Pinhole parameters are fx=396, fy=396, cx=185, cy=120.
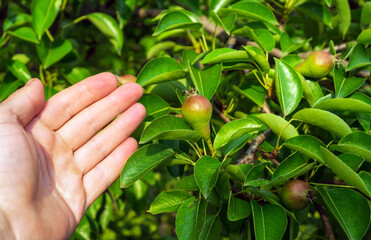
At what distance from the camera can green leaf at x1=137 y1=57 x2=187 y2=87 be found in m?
1.20

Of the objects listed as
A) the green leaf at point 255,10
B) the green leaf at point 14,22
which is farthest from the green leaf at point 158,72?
the green leaf at point 14,22

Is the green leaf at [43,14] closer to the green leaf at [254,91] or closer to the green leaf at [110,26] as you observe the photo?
the green leaf at [110,26]

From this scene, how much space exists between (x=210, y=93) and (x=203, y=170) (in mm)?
272

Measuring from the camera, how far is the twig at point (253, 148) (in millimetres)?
1115

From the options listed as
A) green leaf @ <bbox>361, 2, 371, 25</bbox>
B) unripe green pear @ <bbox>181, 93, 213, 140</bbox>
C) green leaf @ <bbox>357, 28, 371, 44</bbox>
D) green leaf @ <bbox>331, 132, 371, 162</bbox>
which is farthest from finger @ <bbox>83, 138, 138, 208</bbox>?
green leaf @ <bbox>361, 2, 371, 25</bbox>

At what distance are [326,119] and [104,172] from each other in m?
0.71

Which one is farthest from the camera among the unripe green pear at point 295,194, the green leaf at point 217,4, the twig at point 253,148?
the green leaf at point 217,4

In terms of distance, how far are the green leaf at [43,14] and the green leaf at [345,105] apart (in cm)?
103

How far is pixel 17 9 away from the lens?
264cm

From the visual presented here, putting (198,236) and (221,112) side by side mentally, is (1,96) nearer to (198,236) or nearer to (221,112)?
(221,112)

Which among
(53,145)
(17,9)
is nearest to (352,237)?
(53,145)

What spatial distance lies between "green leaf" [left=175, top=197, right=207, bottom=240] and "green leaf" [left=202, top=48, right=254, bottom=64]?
16.3 inches

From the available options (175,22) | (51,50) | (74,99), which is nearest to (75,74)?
(51,50)

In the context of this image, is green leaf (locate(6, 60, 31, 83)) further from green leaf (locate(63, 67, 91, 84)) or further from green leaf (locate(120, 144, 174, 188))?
green leaf (locate(120, 144, 174, 188))
